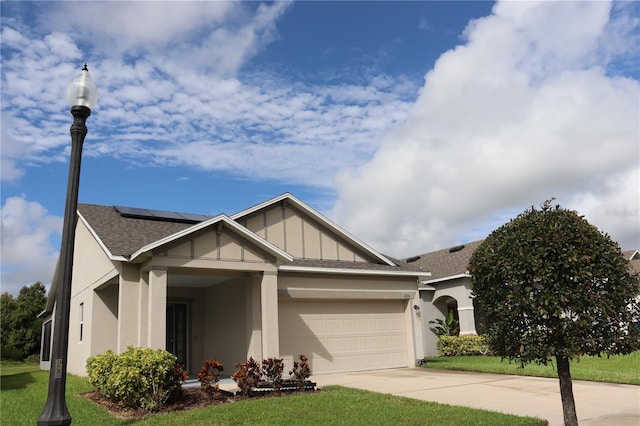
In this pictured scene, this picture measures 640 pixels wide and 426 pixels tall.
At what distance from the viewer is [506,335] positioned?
21.8 feet

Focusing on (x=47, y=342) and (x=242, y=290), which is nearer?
(x=242, y=290)

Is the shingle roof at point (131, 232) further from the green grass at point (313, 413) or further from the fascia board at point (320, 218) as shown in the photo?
the green grass at point (313, 413)

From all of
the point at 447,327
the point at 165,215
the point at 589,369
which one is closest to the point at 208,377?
the point at 165,215

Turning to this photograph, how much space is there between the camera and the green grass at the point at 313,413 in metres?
8.04

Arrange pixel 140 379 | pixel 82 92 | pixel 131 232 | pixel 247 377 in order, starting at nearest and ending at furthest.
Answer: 1. pixel 82 92
2. pixel 140 379
3. pixel 247 377
4. pixel 131 232

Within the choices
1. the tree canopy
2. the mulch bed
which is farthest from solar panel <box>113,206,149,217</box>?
the tree canopy

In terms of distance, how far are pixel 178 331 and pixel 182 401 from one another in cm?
676

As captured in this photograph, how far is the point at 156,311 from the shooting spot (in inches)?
480

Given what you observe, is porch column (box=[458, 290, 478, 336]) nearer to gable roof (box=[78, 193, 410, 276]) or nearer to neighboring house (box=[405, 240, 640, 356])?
neighboring house (box=[405, 240, 640, 356])

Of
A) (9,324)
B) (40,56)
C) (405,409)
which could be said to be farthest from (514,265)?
(9,324)

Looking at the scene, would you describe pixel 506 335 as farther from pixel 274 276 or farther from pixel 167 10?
pixel 167 10

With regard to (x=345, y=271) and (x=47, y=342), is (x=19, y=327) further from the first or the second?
(x=345, y=271)

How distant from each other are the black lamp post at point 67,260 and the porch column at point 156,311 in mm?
5904

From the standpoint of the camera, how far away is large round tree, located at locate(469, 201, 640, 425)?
243 inches
